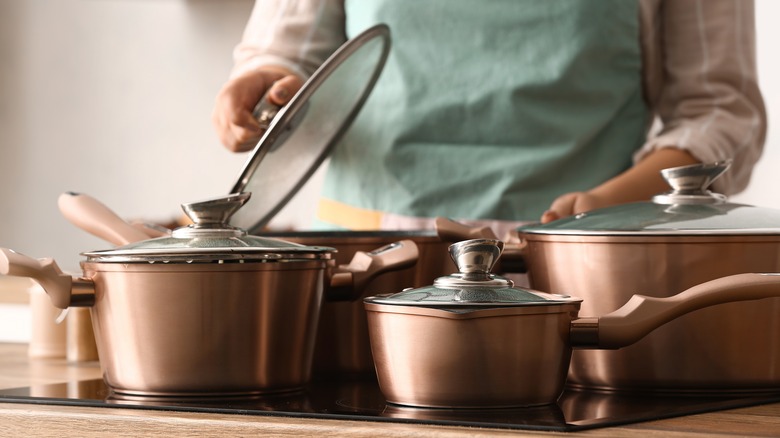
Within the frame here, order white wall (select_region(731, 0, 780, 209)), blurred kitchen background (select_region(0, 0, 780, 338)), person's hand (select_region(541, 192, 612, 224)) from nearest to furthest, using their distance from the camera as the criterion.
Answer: person's hand (select_region(541, 192, 612, 224)) → white wall (select_region(731, 0, 780, 209)) → blurred kitchen background (select_region(0, 0, 780, 338))

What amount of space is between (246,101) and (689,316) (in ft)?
1.27

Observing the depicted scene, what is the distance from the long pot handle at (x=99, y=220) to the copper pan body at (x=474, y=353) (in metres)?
0.21

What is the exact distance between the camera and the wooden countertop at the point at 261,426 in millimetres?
387

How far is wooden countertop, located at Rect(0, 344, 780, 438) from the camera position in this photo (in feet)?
1.27

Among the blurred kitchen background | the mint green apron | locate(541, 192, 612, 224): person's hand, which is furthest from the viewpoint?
the blurred kitchen background

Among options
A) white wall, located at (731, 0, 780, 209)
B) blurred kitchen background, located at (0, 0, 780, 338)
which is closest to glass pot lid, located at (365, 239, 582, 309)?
white wall, located at (731, 0, 780, 209)

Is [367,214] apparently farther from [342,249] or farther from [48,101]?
[48,101]

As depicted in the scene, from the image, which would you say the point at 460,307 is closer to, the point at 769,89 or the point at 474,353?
the point at 474,353

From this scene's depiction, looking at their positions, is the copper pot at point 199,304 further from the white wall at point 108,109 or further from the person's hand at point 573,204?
the white wall at point 108,109

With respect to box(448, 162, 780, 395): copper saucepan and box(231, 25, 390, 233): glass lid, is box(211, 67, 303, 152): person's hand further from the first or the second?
box(448, 162, 780, 395): copper saucepan

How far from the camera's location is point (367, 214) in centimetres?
98

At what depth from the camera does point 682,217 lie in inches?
19.6

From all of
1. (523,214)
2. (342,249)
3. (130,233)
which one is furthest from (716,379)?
(523,214)

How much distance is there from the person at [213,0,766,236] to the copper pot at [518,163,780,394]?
0.42 meters
